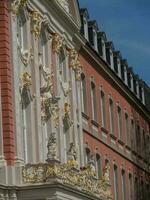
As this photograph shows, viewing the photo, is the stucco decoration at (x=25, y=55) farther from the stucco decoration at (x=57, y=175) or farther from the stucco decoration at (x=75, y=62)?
the stucco decoration at (x=75, y=62)

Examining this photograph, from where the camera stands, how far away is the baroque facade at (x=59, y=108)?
30.4 meters

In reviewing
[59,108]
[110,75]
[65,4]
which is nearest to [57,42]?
[65,4]

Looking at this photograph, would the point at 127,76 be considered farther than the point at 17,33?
Yes

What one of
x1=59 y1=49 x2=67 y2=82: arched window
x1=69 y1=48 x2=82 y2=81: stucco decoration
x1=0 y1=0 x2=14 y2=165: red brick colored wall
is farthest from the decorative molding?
x1=0 y1=0 x2=14 y2=165: red brick colored wall

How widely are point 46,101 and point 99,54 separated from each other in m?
14.8

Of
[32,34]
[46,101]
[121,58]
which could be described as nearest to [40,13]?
[32,34]

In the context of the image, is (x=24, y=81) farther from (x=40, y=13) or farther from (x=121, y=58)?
(x=121, y=58)

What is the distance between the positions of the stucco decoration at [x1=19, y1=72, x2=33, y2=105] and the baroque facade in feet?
0.13

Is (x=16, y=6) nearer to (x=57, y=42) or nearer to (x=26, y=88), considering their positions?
(x=26, y=88)

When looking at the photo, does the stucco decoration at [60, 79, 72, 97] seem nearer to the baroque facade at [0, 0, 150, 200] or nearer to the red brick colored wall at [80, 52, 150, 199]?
the baroque facade at [0, 0, 150, 200]

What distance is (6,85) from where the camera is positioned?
101 feet

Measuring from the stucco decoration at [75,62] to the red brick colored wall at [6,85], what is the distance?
903 cm

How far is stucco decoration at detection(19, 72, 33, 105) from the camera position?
32531mm

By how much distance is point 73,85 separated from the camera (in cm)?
4038
